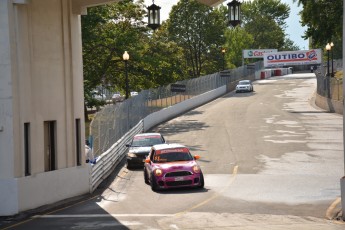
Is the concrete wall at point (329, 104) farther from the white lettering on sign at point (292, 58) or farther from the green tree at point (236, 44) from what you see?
the green tree at point (236, 44)

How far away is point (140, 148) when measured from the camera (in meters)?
30.5

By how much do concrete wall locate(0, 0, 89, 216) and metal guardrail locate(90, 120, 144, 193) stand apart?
1240 millimetres

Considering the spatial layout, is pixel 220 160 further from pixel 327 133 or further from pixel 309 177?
pixel 327 133

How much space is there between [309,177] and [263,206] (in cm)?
660

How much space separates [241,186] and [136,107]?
19766 millimetres

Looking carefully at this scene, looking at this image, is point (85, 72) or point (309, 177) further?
point (85, 72)

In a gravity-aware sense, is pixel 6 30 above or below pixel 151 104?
above

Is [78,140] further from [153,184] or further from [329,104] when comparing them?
[329,104]

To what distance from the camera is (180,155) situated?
2417cm

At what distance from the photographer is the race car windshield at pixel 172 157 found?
→ 78.6 ft

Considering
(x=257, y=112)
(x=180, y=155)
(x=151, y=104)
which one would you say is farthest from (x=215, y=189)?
(x=257, y=112)

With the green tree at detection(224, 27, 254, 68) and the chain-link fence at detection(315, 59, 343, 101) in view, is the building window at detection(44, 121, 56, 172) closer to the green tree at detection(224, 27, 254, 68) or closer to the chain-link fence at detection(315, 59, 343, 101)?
the chain-link fence at detection(315, 59, 343, 101)

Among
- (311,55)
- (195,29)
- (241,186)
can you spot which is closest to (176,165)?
(241,186)

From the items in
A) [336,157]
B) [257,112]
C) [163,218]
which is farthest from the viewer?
[257,112]
